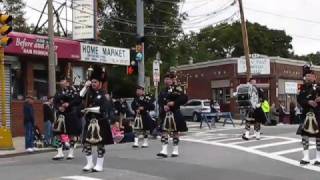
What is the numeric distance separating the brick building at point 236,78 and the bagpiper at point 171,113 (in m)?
37.1

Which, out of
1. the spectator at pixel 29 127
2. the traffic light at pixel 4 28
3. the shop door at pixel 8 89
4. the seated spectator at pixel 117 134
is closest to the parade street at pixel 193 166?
the spectator at pixel 29 127

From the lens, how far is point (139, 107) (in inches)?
733

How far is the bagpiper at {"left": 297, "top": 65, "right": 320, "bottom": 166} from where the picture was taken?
13.2 metres

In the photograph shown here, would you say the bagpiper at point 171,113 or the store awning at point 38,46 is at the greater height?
the store awning at point 38,46

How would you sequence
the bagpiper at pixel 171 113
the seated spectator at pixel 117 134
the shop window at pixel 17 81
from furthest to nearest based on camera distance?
the shop window at pixel 17 81
the seated spectator at pixel 117 134
the bagpiper at pixel 171 113

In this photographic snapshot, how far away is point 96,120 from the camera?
501 inches

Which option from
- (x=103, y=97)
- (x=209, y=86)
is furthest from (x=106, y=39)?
(x=103, y=97)

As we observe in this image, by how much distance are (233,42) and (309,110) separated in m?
68.8

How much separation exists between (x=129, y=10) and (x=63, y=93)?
34.9 metres

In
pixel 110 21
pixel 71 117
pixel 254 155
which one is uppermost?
pixel 110 21

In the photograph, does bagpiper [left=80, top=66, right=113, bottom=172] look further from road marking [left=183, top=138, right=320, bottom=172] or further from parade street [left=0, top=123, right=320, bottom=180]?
road marking [left=183, top=138, right=320, bottom=172]

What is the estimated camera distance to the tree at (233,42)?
79731mm

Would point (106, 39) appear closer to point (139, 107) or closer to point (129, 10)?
point (129, 10)

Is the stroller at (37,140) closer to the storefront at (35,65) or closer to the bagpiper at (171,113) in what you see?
the storefront at (35,65)
